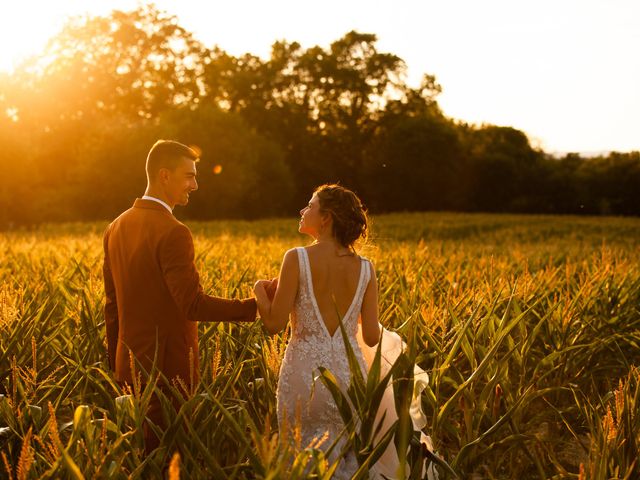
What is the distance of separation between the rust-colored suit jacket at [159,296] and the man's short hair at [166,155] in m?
0.20

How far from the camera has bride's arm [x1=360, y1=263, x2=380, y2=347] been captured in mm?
3285

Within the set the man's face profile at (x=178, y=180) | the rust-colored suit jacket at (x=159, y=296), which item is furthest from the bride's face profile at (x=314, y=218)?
the man's face profile at (x=178, y=180)

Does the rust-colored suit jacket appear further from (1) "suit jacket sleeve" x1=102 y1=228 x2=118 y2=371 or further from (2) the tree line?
(2) the tree line

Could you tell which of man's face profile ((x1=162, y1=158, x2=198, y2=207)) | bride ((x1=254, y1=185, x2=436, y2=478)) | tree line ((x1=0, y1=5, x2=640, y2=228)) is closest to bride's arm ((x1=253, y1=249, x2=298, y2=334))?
bride ((x1=254, y1=185, x2=436, y2=478))

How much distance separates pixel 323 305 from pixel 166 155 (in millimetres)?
1195

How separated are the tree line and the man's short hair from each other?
3639 centimetres

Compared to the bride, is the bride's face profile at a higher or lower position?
higher

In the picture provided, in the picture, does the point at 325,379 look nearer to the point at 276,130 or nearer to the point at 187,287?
the point at 187,287

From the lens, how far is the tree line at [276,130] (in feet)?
136

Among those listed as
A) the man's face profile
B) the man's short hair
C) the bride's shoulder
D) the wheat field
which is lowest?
the wheat field

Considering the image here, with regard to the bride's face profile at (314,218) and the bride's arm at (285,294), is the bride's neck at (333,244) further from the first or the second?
the bride's arm at (285,294)

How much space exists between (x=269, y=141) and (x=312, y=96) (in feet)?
28.3

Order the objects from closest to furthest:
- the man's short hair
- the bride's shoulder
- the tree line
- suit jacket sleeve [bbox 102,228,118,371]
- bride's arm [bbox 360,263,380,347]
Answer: the bride's shoulder < bride's arm [bbox 360,263,380,347] < the man's short hair < suit jacket sleeve [bbox 102,228,118,371] < the tree line

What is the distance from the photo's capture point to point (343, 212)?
3.21 meters
